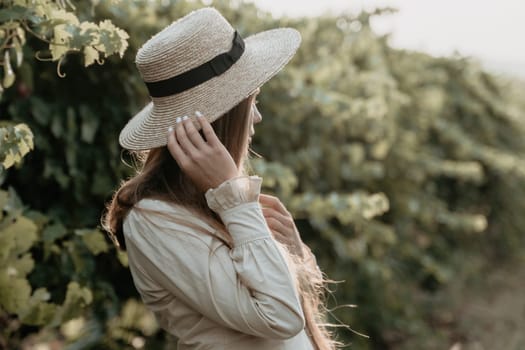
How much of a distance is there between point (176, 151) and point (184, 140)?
34 mm

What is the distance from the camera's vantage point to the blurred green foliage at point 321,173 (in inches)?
109

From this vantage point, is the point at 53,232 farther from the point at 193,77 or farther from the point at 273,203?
the point at 193,77

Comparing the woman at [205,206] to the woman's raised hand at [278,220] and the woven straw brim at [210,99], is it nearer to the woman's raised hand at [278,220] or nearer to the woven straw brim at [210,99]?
the woven straw brim at [210,99]

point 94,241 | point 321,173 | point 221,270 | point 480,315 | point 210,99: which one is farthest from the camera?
point 480,315

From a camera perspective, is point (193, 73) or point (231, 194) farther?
point (193, 73)

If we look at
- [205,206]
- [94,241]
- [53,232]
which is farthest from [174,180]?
[53,232]

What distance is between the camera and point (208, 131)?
1923 millimetres

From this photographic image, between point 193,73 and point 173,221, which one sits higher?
point 193,73

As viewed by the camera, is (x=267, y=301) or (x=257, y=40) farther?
(x=257, y=40)

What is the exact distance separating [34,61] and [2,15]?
0.85 meters

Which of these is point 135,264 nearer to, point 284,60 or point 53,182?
point 284,60

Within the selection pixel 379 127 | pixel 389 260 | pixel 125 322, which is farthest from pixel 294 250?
pixel 389 260

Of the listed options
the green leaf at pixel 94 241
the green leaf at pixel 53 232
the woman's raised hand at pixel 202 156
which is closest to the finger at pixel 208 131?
the woman's raised hand at pixel 202 156

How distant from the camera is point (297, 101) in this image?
4.63 metres
